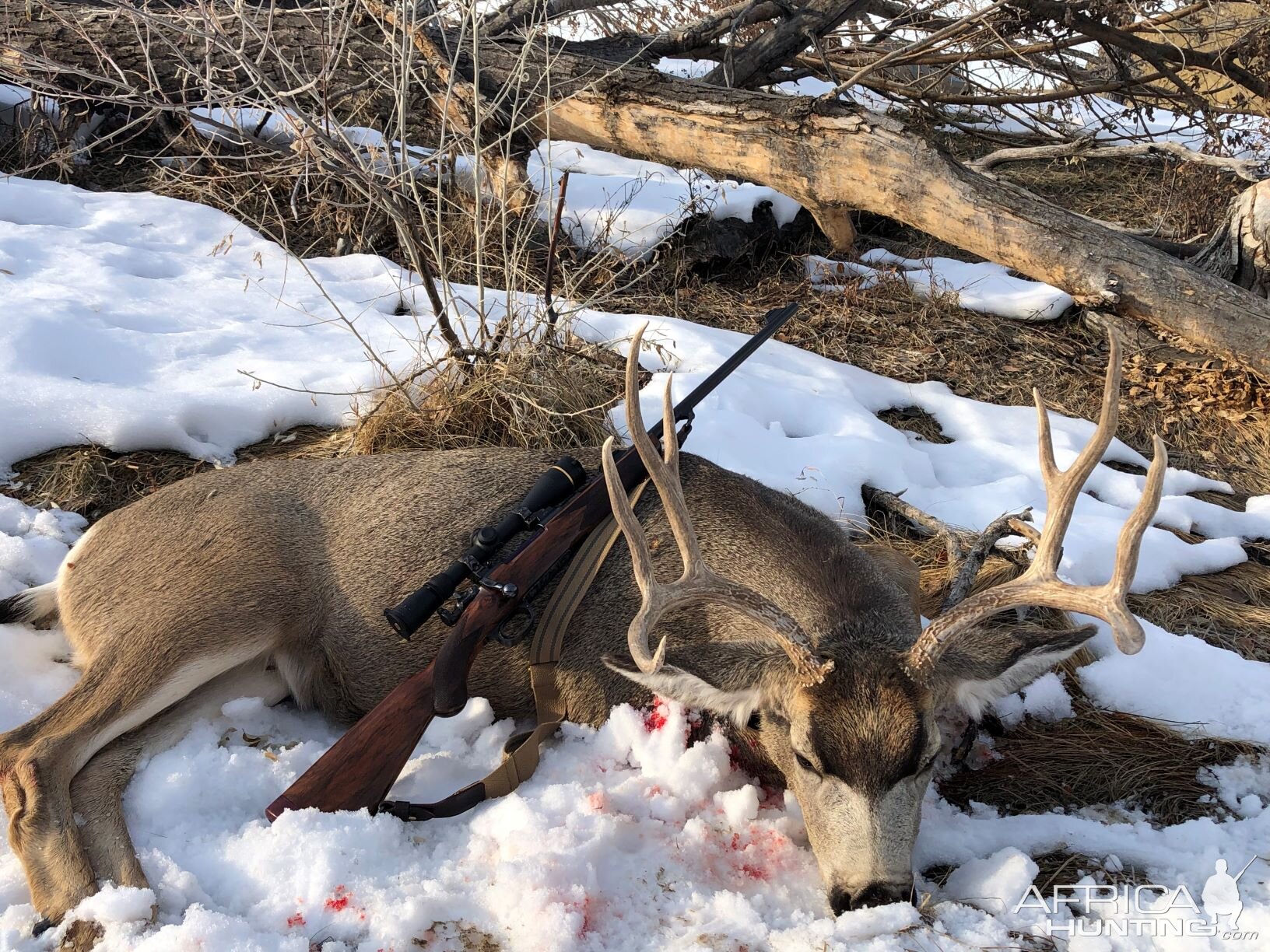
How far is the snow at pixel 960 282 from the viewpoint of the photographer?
24.1 feet

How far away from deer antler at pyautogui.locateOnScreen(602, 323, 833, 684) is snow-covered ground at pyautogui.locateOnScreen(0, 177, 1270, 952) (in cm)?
57

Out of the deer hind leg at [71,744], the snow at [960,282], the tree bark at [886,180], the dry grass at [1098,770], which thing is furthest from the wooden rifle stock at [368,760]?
the snow at [960,282]

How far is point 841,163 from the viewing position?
668 centimetres

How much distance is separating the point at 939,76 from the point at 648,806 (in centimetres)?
677

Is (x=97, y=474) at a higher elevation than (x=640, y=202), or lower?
lower

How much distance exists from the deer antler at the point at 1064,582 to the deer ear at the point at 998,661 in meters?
0.14

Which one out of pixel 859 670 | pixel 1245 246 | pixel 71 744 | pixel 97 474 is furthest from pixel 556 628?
pixel 1245 246

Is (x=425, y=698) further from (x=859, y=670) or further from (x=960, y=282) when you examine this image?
(x=960, y=282)

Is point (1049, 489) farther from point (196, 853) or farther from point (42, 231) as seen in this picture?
point (42, 231)

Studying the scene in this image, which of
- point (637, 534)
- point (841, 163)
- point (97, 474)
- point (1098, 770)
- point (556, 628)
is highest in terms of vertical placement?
point (841, 163)

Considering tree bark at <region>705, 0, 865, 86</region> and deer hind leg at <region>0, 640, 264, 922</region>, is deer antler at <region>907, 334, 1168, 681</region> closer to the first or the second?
deer hind leg at <region>0, 640, 264, 922</region>

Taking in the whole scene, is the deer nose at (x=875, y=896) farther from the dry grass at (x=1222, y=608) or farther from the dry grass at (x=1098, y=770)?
the dry grass at (x=1222, y=608)

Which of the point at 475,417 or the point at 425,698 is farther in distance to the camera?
the point at 475,417

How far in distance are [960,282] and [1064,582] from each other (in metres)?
5.21
